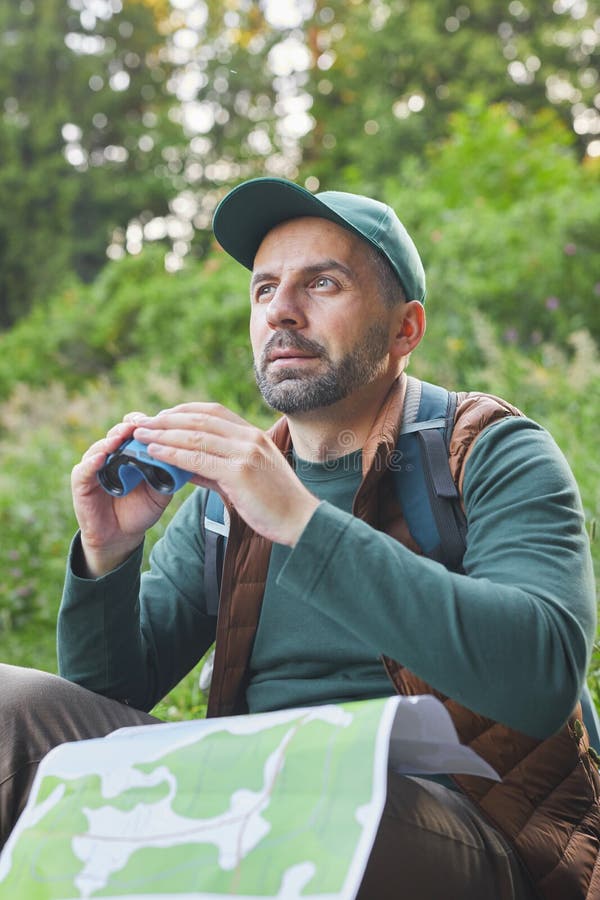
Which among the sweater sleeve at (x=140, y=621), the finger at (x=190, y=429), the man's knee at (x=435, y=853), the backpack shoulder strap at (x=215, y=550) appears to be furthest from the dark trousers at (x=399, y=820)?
the finger at (x=190, y=429)

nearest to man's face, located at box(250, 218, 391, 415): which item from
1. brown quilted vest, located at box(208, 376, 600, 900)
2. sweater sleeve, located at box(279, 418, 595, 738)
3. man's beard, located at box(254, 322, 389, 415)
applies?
man's beard, located at box(254, 322, 389, 415)

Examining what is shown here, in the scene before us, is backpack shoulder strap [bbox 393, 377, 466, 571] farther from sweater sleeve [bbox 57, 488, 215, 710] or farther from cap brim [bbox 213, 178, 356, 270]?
sweater sleeve [bbox 57, 488, 215, 710]

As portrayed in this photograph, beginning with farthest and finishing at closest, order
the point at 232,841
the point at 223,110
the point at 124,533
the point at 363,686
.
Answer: the point at 223,110 < the point at 124,533 < the point at 363,686 < the point at 232,841

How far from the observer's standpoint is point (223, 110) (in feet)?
62.0

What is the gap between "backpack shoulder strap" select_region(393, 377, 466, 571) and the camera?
1.99 metres

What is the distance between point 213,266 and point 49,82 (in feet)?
40.7

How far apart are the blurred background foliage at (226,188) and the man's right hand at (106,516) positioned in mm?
1537

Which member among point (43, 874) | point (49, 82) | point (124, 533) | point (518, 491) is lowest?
point (43, 874)

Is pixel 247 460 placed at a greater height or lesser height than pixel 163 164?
lesser

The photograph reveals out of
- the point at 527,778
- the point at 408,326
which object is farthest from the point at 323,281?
the point at 527,778

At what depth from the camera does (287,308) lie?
2.31 m

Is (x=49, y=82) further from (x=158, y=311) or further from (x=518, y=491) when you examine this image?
(x=518, y=491)

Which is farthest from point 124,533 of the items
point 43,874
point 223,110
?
point 223,110

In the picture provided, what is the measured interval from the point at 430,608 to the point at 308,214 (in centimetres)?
116
